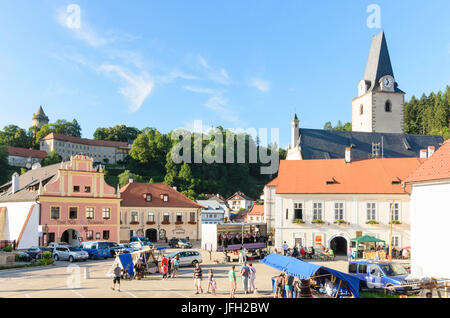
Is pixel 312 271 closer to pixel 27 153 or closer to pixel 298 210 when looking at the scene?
pixel 298 210

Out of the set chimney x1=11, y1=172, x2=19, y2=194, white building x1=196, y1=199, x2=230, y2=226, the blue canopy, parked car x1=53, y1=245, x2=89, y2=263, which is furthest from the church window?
the blue canopy

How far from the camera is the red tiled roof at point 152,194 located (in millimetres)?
57531

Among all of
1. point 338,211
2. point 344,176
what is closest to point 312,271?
point 338,211

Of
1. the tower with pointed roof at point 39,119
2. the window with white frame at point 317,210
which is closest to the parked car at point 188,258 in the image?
the window with white frame at point 317,210

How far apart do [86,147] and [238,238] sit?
435 ft

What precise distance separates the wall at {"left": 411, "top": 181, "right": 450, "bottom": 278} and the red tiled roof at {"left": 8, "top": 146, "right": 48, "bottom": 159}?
131618 millimetres

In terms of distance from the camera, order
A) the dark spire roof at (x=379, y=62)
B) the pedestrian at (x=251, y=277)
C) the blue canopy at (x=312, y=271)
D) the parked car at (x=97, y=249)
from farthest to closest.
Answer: the dark spire roof at (x=379, y=62)
the parked car at (x=97, y=249)
the pedestrian at (x=251, y=277)
the blue canopy at (x=312, y=271)

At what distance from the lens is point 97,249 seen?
123ft

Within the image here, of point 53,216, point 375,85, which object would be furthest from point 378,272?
point 375,85

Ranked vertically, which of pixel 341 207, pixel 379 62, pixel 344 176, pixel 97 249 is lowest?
pixel 97 249

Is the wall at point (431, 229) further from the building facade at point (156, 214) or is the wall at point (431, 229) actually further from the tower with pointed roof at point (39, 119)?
the tower with pointed roof at point (39, 119)

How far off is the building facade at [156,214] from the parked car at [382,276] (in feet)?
126

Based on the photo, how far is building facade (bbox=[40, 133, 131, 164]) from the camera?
148 m

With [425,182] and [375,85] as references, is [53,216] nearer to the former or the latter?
[425,182]
